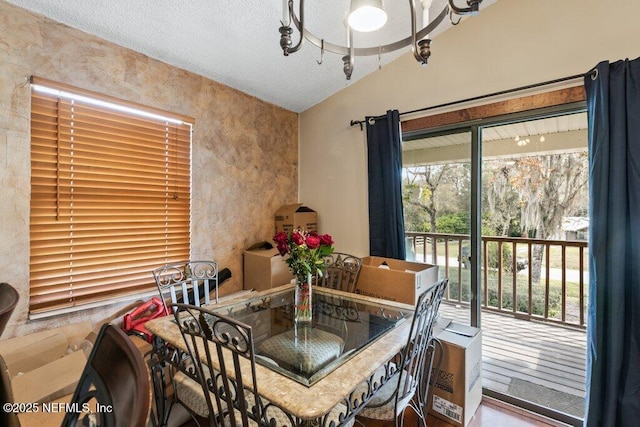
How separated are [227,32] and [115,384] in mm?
2132

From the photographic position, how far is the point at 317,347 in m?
1.29

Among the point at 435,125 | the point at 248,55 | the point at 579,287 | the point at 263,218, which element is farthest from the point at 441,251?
the point at 248,55

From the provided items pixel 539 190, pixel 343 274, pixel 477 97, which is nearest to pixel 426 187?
pixel 477 97

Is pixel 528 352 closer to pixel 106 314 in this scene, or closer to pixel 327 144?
pixel 327 144

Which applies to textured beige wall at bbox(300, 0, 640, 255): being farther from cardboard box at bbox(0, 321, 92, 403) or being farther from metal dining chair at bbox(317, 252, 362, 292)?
cardboard box at bbox(0, 321, 92, 403)

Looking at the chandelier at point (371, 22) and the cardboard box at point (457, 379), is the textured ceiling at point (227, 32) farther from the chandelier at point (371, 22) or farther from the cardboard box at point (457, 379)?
the cardboard box at point (457, 379)

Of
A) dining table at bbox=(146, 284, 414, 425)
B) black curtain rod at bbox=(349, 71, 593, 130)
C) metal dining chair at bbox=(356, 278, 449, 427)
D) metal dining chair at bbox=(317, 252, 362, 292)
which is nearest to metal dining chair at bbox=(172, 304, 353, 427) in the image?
dining table at bbox=(146, 284, 414, 425)

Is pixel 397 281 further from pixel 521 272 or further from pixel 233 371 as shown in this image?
pixel 521 272

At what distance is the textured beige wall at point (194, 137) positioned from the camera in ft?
5.20

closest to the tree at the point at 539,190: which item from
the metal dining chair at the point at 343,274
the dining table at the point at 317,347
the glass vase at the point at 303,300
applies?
the metal dining chair at the point at 343,274

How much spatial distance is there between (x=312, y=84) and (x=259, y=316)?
214 cm

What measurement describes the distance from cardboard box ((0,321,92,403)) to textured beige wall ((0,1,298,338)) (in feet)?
0.29

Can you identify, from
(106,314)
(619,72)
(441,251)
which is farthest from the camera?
(441,251)

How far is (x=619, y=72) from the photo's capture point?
1630 mm
